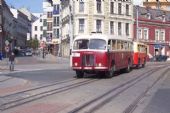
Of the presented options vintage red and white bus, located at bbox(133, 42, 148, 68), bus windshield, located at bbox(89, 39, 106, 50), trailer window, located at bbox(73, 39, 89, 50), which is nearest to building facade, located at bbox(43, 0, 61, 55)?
vintage red and white bus, located at bbox(133, 42, 148, 68)

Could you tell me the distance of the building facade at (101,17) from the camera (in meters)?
82.1

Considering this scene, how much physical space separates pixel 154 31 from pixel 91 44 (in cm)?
6488

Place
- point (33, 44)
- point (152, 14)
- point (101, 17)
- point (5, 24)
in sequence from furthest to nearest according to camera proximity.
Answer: point (33, 44) → point (5, 24) → point (152, 14) → point (101, 17)

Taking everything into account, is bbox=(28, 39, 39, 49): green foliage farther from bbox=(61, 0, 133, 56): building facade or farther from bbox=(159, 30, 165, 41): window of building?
bbox=(61, 0, 133, 56): building facade

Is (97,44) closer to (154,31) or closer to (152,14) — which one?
(154,31)

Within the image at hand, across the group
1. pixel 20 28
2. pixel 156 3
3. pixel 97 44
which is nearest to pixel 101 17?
pixel 156 3

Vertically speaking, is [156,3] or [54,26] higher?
[156,3]

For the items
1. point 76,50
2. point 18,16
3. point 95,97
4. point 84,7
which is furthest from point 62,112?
point 18,16

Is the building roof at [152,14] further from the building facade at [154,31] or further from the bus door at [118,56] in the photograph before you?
the bus door at [118,56]

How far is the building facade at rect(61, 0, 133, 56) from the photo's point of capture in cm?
8212

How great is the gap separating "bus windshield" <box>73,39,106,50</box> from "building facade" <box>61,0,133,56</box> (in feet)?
156

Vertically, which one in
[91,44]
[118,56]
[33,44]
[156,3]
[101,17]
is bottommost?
[118,56]

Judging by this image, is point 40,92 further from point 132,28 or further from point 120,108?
point 132,28

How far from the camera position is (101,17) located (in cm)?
8312
